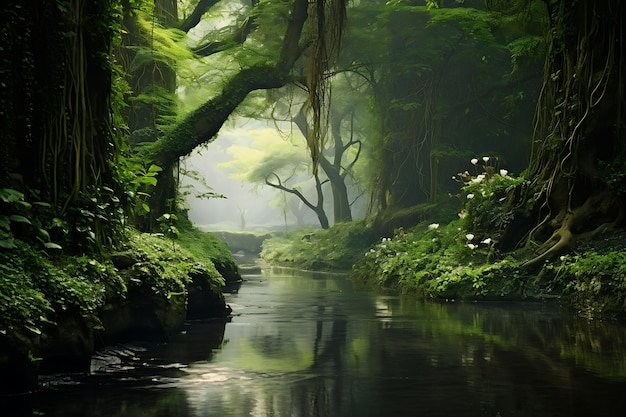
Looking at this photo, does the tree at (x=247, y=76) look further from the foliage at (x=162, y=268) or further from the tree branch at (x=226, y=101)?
the foliage at (x=162, y=268)

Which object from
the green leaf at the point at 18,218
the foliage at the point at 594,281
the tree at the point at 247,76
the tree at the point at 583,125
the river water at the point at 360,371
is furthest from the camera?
the tree at the point at 247,76

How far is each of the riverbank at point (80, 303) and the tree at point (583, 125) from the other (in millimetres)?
7316

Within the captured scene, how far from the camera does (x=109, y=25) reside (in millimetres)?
8914

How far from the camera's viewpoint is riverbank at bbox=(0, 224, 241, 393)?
19.1ft

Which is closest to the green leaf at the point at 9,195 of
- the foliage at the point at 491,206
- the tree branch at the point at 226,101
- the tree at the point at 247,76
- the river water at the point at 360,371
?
the river water at the point at 360,371

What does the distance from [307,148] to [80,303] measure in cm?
991

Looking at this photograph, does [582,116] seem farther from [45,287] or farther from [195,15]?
[195,15]

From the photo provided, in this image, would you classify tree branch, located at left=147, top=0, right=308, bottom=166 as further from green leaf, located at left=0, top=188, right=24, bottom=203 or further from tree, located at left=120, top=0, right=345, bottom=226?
green leaf, located at left=0, top=188, right=24, bottom=203

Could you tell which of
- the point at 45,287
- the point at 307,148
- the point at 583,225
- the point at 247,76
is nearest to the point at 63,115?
the point at 45,287

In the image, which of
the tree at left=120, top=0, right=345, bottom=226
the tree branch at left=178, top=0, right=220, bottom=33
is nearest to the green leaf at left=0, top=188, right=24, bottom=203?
the tree at left=120, top=0, right=345, bottom=226

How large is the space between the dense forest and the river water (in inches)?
24.7

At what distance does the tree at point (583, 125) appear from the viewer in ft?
42.5

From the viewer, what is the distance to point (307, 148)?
1633 cm

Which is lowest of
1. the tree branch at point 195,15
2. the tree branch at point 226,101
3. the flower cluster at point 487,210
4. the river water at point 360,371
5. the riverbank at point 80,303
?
the river water at point 360,371
